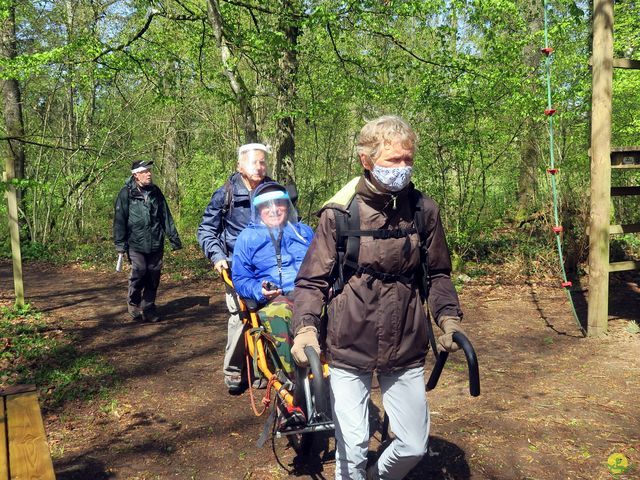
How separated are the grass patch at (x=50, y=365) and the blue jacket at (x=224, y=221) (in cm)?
173

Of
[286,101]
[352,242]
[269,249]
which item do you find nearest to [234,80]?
[286,101]

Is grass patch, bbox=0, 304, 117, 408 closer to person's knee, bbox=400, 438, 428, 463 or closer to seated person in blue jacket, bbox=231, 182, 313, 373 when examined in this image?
seated person in blue jacket, bbox=231, 182, 313, 373

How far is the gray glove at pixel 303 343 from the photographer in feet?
8.36

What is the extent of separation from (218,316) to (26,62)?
245 inches

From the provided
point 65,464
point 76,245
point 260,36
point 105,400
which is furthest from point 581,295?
point 76,245

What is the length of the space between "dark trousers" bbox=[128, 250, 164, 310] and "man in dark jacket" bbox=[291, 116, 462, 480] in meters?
5.63

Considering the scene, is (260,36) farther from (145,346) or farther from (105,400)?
(105,400)

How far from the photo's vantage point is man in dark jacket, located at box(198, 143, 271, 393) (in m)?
5.06

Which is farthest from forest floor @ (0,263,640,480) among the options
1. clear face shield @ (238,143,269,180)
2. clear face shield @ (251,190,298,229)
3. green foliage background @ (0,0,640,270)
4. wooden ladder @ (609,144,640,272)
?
green foliage background @ (0,0,640,270)

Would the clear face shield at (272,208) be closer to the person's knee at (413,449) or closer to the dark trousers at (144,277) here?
the person's knee at (413,449)

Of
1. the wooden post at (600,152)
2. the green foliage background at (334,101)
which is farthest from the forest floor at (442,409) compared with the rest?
the green foliage background at (334,101)

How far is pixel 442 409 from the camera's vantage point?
15.8 feet

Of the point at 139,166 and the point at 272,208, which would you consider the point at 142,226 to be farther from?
the point at 272,208

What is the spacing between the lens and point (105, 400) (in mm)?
5250
